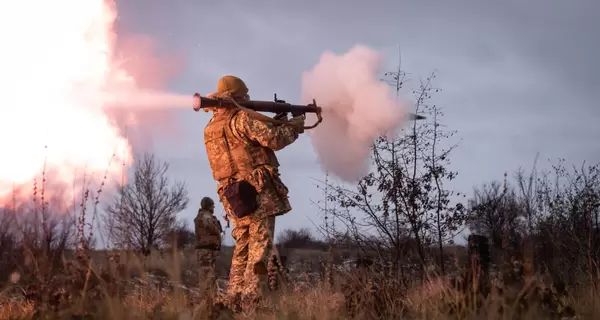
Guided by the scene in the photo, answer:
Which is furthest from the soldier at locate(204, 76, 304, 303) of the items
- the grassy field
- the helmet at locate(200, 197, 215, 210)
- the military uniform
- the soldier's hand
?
the helmet at locate(200, 197, 215, 210)

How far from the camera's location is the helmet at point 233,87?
263 inches

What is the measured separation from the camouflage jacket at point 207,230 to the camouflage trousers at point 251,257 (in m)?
4.61

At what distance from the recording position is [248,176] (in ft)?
21.2

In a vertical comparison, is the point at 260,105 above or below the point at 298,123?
above

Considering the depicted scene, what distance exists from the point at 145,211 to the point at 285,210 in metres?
19.6

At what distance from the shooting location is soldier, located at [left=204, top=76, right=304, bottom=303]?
6.23 meters

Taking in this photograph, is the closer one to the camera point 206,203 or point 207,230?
point 207,230

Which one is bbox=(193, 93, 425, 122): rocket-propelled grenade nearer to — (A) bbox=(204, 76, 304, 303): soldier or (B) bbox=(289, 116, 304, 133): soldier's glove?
(A) bbox=(204, 76, 304, 303): soldier

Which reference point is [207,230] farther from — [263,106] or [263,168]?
[263,106]

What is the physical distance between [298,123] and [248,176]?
0.78 m

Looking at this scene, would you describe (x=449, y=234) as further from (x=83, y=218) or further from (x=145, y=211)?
(x=145, y=211)

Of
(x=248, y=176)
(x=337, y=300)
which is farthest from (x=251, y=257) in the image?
(x=337, y=300)

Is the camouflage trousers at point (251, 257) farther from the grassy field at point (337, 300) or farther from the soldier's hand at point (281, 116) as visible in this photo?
the grassy field at point (337, 300)

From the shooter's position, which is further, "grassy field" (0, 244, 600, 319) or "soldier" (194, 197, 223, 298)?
"soldier" (194, 197, 223, 298)
